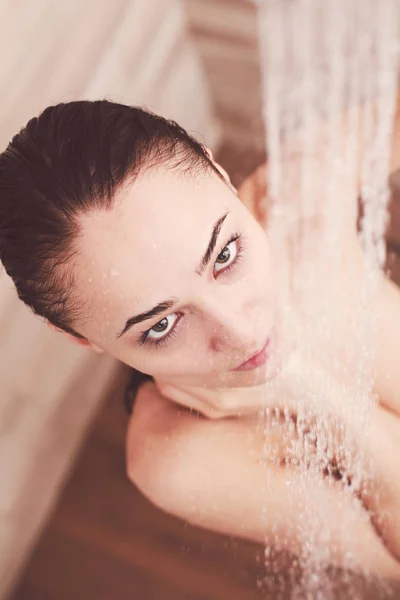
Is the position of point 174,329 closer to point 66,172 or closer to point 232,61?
point 66,172

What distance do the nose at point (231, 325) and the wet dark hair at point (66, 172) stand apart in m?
0.12

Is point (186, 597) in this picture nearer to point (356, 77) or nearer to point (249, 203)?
point (249, 203)

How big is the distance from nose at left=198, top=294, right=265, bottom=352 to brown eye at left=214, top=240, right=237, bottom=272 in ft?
0.10

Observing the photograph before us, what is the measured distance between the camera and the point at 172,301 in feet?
1.63

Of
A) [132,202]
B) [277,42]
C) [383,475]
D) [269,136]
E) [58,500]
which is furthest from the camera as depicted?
[58,500]

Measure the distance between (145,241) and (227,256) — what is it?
0.29 feet

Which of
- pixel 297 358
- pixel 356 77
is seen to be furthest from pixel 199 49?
pixel 297 358

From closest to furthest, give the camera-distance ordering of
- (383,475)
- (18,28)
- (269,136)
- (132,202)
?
(132,202)
(383,475)
(18,28)
(269,136)

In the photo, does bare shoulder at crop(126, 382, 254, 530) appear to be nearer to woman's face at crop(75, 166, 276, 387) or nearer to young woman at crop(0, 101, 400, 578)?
young woman at crop(0, 101, 400, 578)

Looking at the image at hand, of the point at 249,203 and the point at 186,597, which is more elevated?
the point at 249,203

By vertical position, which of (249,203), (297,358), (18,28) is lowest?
(297,358)

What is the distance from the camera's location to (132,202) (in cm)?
46

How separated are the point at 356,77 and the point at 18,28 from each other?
0.49 m

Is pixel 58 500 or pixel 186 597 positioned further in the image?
pixel 58 500
